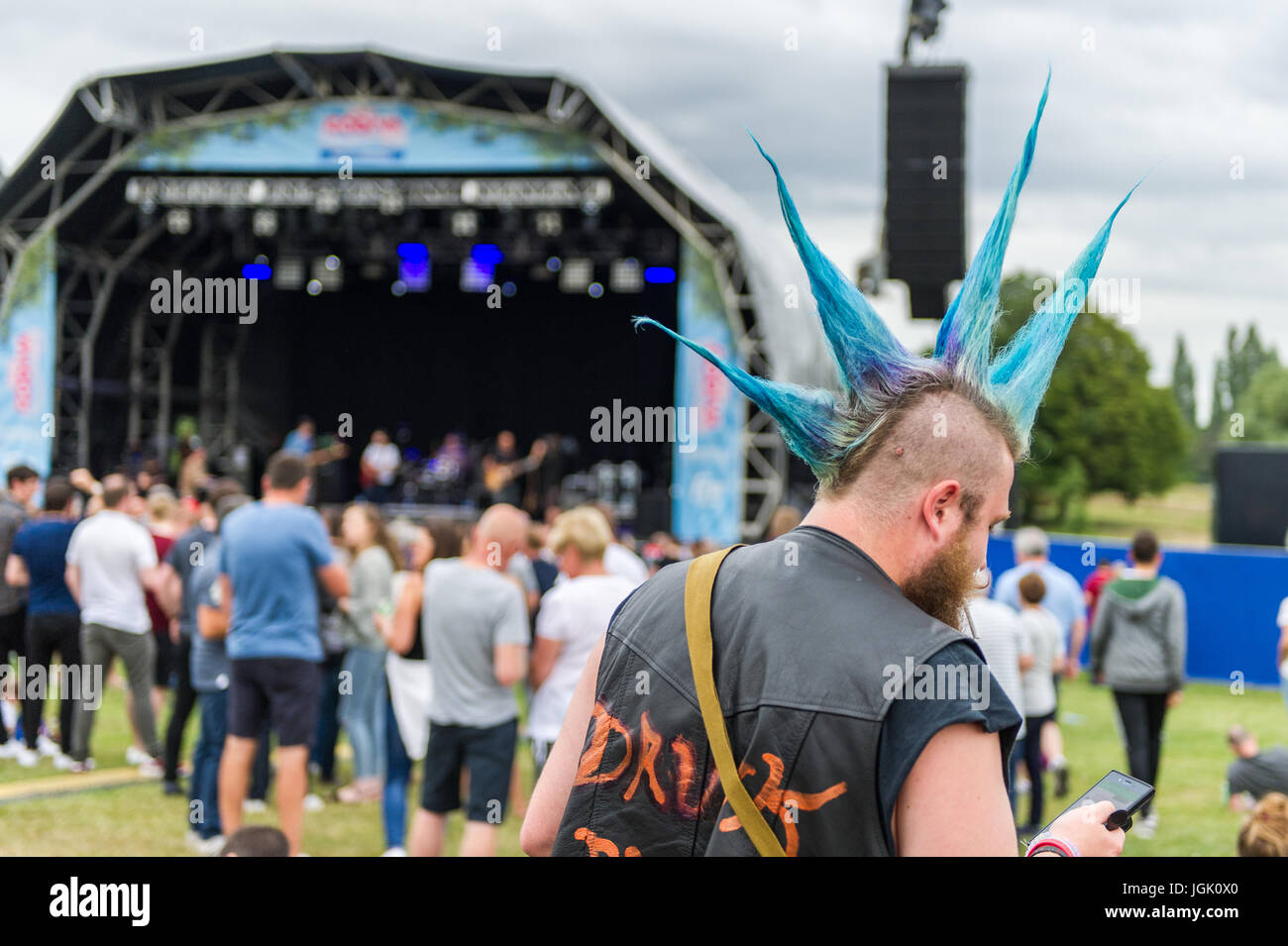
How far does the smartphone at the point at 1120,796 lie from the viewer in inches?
60.4

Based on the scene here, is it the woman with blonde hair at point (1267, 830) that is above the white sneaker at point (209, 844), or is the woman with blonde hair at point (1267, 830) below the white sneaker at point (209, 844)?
above

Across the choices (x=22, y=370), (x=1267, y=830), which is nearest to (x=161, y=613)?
(x=1267, y=830)

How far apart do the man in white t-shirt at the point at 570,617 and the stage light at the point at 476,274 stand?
13.7 m

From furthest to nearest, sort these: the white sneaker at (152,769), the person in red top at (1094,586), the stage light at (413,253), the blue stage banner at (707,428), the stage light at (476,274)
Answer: the stage light at (476,274) < the stage light at (413,253) < the blue stage banner at (707,428) < the person in red top at (1094,586) < the white sneaker at (152,769)

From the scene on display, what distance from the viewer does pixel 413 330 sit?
21.9 metres

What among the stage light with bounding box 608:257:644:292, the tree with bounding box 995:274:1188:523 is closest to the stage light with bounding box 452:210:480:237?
the stage light with bounding box 608:257:644:292

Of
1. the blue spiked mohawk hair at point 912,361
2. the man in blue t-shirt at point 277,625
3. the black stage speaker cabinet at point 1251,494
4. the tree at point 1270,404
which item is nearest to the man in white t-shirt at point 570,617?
the man in blue t-shirt at point 277,625

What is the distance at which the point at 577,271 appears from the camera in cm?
1841

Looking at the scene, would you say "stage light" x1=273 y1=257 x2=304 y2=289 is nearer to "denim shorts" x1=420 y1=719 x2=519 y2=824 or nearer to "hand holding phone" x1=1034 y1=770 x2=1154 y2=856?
"denim shorts" x1=420 y1=719 x2=519 y2=824

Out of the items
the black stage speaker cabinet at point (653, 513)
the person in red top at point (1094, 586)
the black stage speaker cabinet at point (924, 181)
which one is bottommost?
the person in red top at point (1094, 586)

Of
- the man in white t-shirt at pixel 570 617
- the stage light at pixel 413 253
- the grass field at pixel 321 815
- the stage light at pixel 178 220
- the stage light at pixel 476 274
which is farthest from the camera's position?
the stage light at pixel 476 274

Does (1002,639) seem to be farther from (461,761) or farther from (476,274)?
(476,274)

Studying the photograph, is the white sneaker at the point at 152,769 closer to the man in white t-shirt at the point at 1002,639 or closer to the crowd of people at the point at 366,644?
the crowd of people at the point at 366,644

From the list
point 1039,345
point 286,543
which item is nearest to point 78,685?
point 286,543
